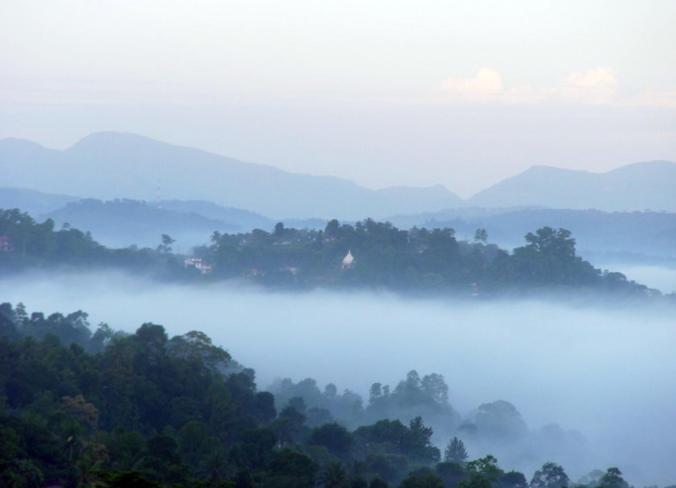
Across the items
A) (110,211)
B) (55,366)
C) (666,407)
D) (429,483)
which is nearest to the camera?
(429,483)

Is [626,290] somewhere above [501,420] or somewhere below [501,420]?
above

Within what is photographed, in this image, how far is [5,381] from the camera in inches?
1078

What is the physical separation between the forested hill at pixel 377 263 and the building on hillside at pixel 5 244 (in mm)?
6593

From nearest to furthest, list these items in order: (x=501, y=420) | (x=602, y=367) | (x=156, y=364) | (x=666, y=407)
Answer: (x=156, y=364) < (x=501, y=420) < (x=666, y=407) < (x=602, y=367)

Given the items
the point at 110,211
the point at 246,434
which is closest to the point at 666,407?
the point at 246,434

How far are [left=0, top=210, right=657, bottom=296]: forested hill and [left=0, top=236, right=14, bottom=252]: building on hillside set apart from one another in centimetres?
659

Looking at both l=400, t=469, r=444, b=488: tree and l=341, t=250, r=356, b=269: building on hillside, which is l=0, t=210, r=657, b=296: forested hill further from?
l=400, t=469, r=444, b=488: tree

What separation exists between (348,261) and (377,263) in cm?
155

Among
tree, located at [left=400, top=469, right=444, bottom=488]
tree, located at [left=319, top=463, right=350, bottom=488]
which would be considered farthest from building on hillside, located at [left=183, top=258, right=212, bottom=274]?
tree, located at [left=319, top=463, right=350, bottom=488]

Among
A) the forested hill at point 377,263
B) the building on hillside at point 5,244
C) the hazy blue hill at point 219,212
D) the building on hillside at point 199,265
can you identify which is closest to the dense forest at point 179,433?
the building on hillside at point 5,244

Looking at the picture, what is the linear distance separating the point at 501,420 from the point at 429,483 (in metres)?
22.5

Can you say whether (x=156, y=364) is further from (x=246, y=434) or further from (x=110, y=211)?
(x=110, y=211)

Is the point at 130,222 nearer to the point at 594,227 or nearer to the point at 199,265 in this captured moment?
the point at 594,227

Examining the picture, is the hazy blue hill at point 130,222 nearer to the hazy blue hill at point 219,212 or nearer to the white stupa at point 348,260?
the hazy blue hill at point 219,212
